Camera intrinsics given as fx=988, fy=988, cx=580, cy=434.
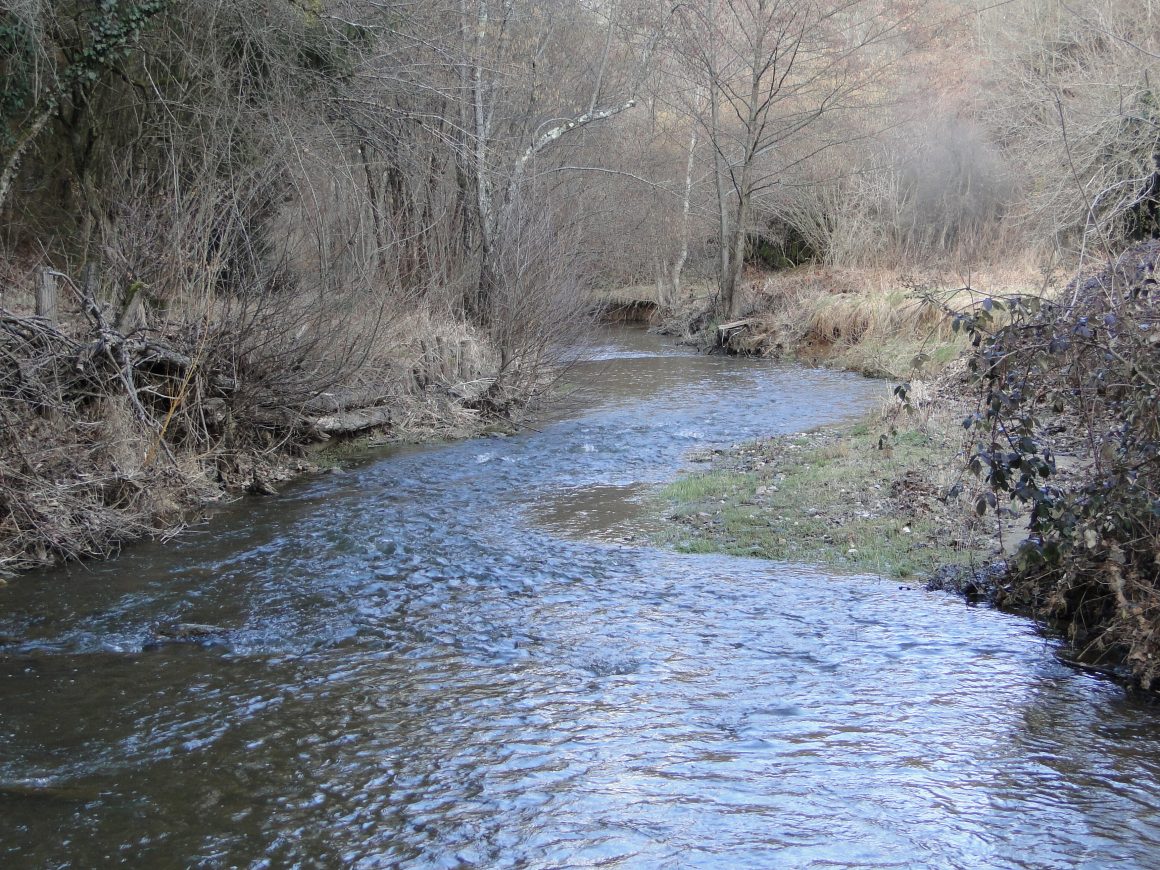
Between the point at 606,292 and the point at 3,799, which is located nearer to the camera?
the point at 3,799

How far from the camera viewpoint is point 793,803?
181 inches

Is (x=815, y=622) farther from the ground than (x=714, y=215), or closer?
closer

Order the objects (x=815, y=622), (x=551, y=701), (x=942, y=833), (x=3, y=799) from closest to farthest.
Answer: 1. (x=942, y=833)
2. (x=3, y=799)
3. (x=551, y=701)
4. (x=815, y=622)

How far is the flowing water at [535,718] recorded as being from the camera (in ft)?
14.3

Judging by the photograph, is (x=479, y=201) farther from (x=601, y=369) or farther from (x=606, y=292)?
(x=606, y=292)

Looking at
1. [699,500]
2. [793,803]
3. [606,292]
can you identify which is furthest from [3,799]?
[606,292]

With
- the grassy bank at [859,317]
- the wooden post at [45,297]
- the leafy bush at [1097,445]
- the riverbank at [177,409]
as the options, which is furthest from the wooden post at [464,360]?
the leafy bush at [1097,445]

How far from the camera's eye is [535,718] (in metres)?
5.52

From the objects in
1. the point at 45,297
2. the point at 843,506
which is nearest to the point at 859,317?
the point at 843,506

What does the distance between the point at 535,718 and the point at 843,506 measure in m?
4.86

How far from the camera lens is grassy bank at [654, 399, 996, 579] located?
26.9 ft

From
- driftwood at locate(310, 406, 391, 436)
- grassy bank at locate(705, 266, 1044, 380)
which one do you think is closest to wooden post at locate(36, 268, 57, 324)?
driftwood at locate(310, 406, 391, 436)

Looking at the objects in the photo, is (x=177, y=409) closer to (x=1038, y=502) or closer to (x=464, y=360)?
(x=464, y=360)

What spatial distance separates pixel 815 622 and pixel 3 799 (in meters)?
4.94
